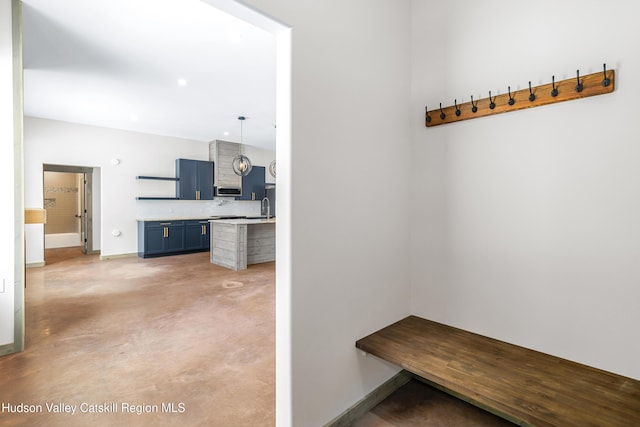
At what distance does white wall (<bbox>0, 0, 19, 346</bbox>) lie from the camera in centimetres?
246

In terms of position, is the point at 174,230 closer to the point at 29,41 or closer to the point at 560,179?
the point at 29,41

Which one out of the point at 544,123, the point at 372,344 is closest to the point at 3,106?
the point at 372,344

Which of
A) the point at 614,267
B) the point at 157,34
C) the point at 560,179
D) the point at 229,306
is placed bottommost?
the point at 229,306

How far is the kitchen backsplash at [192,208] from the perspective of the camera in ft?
24.0

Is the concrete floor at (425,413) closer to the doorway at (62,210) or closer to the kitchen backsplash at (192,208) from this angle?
the kitchen backsplash at (192,208)

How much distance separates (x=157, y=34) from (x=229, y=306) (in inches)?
121

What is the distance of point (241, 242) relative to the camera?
220 inches

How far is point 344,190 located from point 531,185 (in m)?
1.03

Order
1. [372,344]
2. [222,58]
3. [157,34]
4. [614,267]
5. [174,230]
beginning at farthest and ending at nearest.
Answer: [174,230] → [222,58] → [157,34] → [372,344] → [614,267]

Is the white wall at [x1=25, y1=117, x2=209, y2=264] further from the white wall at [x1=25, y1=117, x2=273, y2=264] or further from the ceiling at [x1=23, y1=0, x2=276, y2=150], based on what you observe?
the ceiling at [x1=23, y1=0, x2=276, y2=150]

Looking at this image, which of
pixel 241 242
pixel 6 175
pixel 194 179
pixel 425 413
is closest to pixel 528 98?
pixel 425 413

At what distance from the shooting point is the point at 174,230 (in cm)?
725

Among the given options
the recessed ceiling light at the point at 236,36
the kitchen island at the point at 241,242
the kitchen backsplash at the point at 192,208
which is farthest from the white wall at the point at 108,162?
the recessed ceiling light at the point at 236,36

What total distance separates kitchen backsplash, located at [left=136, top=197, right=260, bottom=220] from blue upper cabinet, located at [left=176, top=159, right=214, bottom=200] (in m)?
0.35
